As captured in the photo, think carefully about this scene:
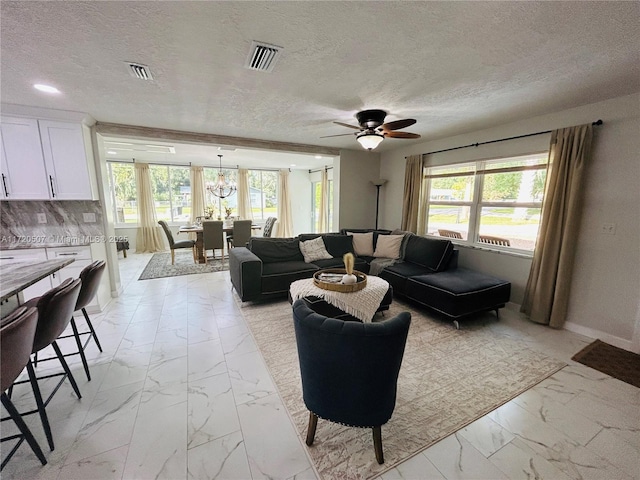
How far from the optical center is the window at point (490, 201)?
3287mm

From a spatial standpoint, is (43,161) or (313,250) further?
(313,250)

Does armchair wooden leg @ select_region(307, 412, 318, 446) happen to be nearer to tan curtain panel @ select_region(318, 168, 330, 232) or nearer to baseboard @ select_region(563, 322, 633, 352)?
baseboard @ select_region(563, 322, 633, 352)

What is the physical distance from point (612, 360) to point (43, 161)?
630cm

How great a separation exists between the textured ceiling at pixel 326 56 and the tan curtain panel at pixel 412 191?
1.55 metres

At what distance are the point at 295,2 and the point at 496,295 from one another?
3.36 meters

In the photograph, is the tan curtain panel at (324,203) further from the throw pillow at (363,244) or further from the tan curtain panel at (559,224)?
the tan curtain panel at (559,224)

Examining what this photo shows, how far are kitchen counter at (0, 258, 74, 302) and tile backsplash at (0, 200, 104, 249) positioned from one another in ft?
3.58

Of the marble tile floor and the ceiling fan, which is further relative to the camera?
the ceiling fan

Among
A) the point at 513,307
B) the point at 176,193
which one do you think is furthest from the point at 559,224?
the point at 176,193

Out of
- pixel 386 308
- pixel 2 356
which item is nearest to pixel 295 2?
pixel 2 356

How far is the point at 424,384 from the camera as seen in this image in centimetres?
205

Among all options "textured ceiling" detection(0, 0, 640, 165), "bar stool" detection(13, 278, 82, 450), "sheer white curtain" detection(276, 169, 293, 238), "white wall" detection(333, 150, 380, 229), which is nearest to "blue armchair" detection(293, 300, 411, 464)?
"bar stool" detection(13, 278, 82, 450)

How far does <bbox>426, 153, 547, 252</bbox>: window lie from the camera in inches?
129

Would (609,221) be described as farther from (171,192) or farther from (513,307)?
(171,192)
